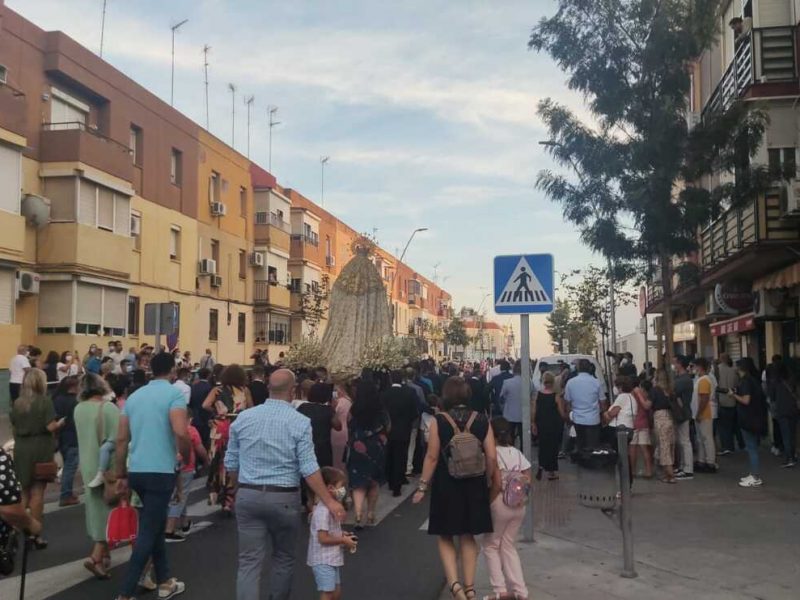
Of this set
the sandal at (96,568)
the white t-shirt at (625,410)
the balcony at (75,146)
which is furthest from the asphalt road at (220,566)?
the balcony at (75,146)

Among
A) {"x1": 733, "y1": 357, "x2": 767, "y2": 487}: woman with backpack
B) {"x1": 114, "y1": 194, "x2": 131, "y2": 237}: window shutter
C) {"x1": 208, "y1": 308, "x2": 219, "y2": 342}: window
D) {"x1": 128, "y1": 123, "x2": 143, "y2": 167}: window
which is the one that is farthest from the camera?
{"x1": 208, "y1": 308, "x2": 219, "y2": 342}: window

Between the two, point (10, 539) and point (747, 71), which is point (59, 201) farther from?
point (10, 539)

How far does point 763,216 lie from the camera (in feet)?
49.2

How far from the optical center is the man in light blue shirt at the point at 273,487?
5.41 m

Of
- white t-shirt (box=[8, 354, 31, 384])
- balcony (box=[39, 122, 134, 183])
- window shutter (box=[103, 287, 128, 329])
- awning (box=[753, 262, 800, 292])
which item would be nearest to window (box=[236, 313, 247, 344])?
window shutter (box=[103, 287, 128, 329])

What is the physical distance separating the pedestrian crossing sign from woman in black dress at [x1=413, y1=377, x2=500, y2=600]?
8.73 ft

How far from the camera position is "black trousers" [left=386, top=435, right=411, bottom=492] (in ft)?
38.2

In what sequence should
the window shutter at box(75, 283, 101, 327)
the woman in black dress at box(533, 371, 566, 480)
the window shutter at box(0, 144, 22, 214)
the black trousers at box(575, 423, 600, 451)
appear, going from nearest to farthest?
the black trousers at box(575, 423, 600, 451) → the woman in black dress at box(533, 371, 566, 480) → the window shutter at box(0, 144, 22, 214) → the window shutter at box(75, 283, 101, 327)

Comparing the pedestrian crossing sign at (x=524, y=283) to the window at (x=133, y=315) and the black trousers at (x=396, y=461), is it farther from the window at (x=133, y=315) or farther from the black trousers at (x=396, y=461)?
the window at (x=133, y=315)

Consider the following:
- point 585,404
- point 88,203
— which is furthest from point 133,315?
point 585,404

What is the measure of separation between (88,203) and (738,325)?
1831 cm

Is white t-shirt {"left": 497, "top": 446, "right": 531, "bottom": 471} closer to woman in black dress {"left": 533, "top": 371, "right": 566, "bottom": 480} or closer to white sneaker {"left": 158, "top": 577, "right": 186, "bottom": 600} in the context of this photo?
white sneaker {"left": 158, "top": 577, "right": 186, "bottom": 600}

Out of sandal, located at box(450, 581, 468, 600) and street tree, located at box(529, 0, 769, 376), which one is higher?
street tree, located at box(529, 0, 769, 376)

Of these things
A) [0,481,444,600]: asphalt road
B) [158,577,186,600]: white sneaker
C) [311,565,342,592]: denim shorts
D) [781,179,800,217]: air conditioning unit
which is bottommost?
[0,481,444,600]: asphalt road
